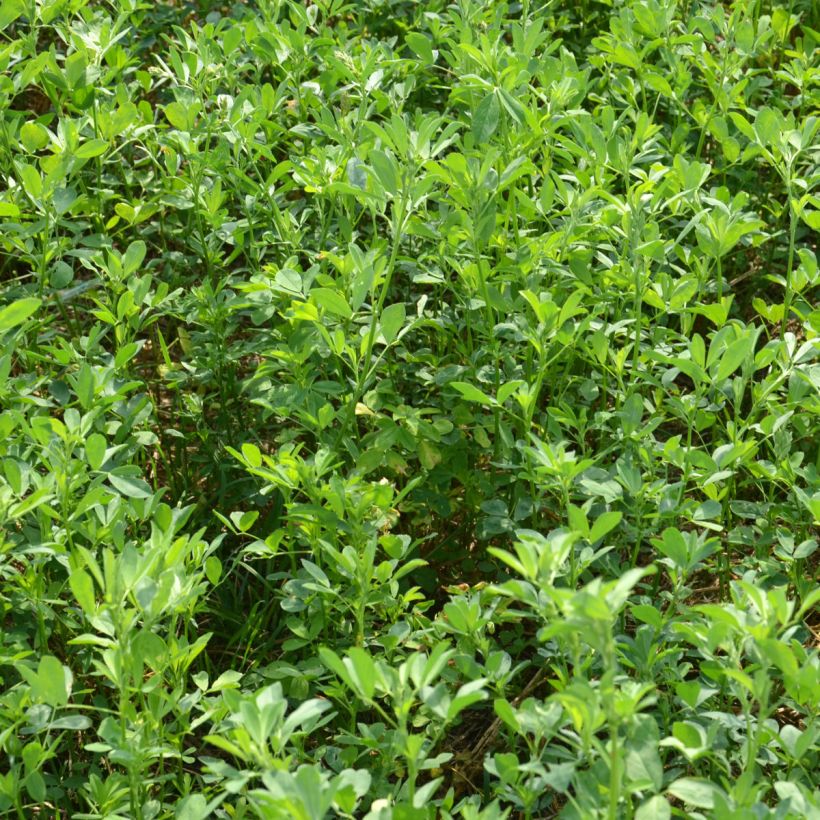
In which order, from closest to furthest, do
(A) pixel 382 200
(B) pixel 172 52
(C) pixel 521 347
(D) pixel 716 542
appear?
(D) pixel 716 542
(A) pixel 382 200
(C) pixel 521 347
(B) pixel 172 52

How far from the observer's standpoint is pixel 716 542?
2.01 m

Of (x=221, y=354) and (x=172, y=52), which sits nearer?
(x=221, y=354)

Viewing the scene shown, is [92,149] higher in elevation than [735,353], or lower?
lower

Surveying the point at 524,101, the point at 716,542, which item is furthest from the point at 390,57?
the point at 716,542

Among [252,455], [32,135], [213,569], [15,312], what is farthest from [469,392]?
[32,135]

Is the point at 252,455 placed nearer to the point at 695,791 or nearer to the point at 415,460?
the point at 415,460

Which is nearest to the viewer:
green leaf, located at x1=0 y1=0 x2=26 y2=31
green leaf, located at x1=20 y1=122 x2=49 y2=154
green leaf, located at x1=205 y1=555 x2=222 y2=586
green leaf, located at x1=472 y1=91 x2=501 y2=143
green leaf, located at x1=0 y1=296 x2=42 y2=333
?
green leaf, located at x1=0 y1=296 x2=42 y2=333

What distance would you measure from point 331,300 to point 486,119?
0.60 meters

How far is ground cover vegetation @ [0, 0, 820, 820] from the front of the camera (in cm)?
186

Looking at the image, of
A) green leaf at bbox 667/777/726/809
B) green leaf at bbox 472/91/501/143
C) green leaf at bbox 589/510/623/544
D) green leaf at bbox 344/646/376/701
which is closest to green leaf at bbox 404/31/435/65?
green leaf at bbox 472/91/501/143

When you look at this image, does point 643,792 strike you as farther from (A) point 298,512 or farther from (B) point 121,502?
(B) point 121,502

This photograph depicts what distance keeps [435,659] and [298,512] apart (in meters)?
0.58

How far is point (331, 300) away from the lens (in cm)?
233

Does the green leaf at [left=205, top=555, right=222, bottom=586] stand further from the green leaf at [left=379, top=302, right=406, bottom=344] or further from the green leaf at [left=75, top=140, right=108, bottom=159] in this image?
the green leaf at [left=75, top=140, right=108, bottom=159]
